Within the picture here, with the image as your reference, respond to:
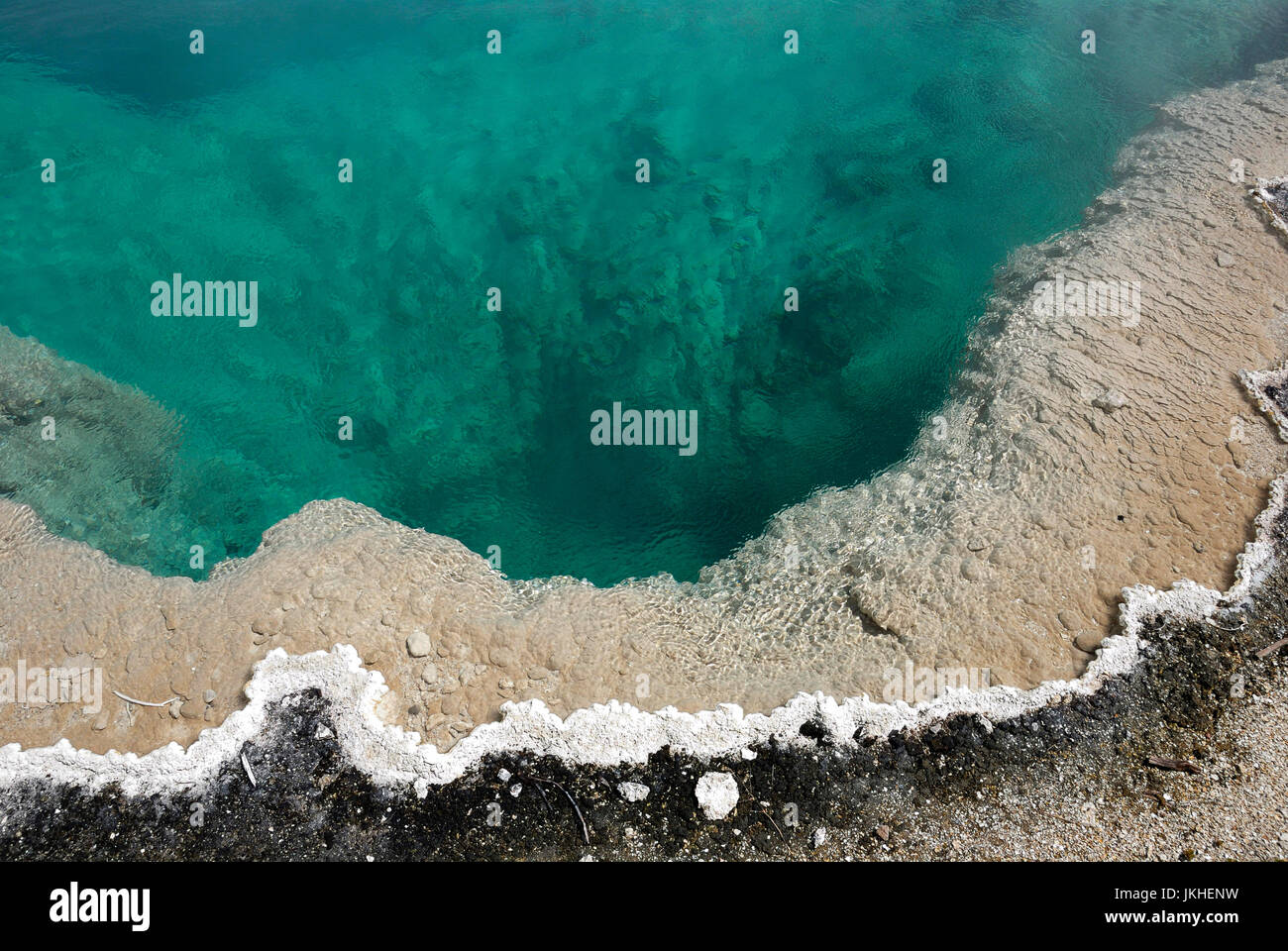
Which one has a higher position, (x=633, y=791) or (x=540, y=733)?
(x=540, y=733)

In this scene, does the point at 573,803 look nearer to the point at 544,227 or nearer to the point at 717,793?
the point at 717,793

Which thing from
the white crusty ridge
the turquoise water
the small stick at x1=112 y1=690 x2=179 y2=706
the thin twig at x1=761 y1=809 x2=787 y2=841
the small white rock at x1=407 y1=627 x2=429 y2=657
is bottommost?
the thin twig at x1=761 y1=809 x2=787 y2=841

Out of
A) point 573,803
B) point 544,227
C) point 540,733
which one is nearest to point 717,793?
point 573,803

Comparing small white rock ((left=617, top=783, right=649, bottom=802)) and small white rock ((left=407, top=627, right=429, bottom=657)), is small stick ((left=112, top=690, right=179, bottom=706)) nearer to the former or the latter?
small white rock ((left=407, top=627, right=429, bottom=657))

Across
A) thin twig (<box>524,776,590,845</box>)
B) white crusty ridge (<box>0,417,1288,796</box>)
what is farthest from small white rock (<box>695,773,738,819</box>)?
thin twig (<box>524,776,590,845</box>)

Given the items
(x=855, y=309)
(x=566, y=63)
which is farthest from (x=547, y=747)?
(x=566, y=63)

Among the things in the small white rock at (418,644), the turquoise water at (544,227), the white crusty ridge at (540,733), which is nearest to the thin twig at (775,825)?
the white crusty ridge at (540,733)
